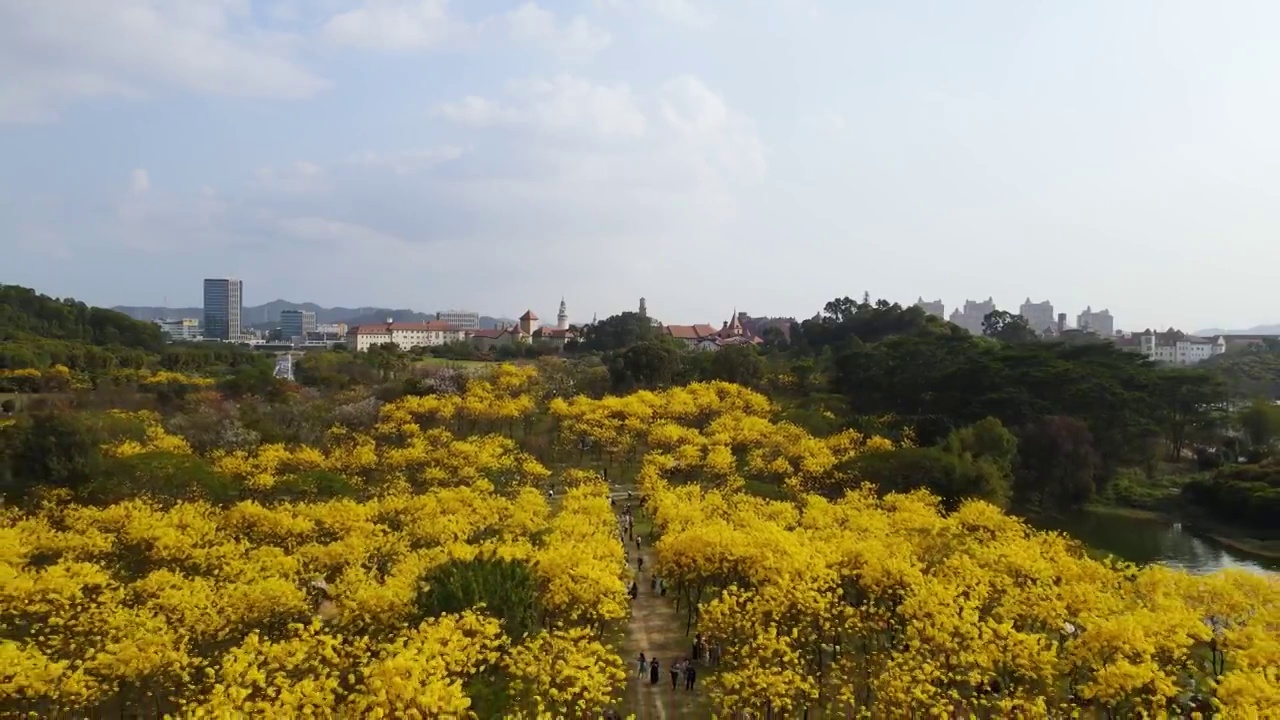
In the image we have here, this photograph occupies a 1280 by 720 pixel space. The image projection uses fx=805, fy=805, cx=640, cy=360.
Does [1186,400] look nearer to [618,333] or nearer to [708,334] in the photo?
[618,333]

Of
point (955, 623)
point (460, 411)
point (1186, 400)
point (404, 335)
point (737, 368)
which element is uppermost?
point (404, 335)

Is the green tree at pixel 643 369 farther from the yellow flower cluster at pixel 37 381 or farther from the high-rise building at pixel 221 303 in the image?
the high-rise building at pixel 221 303

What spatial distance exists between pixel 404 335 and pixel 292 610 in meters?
111

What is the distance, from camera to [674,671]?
14609 mm

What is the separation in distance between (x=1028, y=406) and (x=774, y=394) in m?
15.0

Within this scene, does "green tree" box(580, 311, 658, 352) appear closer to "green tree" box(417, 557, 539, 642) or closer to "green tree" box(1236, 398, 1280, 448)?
"green tree" box(1236, 398, 1280, 448)

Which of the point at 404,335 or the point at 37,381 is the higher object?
the point at 404,335

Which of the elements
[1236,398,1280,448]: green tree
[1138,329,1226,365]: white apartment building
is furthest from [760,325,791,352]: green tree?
[1138,329,1226,365]: white apartment building

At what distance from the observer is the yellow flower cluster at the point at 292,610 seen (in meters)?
10.5

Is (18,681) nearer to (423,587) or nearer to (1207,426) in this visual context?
(423,587)

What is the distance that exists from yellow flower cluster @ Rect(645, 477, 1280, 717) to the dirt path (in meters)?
0.78

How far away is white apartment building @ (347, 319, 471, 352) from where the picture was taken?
11469cm

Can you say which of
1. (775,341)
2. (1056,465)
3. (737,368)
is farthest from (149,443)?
(775,341)

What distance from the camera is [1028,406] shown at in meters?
35.4
